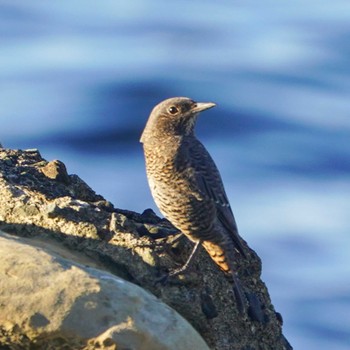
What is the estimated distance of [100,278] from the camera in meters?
4.33

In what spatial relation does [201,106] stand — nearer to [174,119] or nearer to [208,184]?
[174,119]

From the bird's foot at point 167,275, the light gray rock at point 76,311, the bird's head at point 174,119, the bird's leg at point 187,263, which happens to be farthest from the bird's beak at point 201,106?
the light gray rock at point 76,311

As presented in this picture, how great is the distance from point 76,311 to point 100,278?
0.78 ft

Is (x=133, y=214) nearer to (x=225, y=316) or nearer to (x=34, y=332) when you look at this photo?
(x=225, y=316)

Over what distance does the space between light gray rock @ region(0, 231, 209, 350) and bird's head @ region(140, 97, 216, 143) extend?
86.0 inches

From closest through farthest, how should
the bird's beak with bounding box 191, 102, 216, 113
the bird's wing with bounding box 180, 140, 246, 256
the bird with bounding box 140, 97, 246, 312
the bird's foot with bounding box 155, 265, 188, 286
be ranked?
the bird's foot with bounding box 155, 265, 188, 286 → the bird with bounding box 140, 97, 246, 312 → the bird's wing with bounding box 180, 140, 246, 256 → the bird's beak with bounding box 191, 102, 216, 113

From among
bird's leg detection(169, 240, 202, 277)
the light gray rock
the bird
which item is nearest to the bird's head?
the bird

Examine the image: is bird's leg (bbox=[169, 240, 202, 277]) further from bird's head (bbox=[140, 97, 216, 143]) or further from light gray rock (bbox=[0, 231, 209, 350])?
bird's head (bbox=[140, 97, 216, 143])

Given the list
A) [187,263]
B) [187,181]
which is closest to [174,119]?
[187,181]

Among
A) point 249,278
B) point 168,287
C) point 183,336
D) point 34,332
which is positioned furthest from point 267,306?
point 34,332

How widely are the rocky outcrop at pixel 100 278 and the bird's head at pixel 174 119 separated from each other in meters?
0.60

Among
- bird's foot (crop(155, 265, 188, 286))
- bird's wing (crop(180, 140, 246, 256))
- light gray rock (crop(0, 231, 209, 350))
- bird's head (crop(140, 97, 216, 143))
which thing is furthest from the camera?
bird's head (crop(140, 97, 216, 143))

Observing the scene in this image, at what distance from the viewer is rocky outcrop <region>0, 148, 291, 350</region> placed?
4.12 meters

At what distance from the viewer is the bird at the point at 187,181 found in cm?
582
